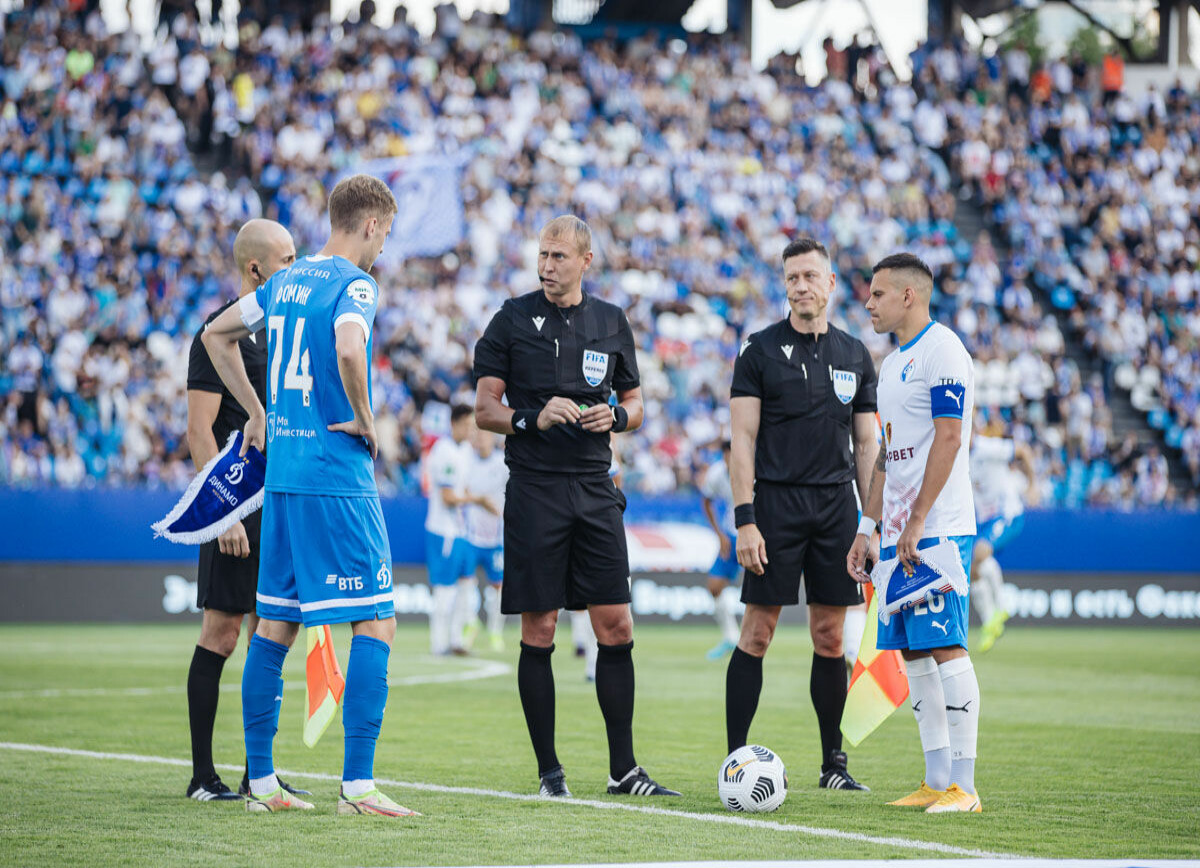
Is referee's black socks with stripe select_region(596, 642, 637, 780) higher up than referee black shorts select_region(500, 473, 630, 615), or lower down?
lower down

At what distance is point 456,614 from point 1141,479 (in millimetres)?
15527

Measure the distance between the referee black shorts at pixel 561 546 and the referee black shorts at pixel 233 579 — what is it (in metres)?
1.17

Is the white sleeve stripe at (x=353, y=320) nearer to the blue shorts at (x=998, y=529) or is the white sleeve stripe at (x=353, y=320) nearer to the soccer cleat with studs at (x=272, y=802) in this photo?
the soccer cleat with studs at (x=272, y=802)

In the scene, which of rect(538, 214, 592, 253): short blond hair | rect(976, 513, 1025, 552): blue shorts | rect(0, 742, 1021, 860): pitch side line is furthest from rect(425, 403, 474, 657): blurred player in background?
rect(538, 214, 592, 253): short blond hair

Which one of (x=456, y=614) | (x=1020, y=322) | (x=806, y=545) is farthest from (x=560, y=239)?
(x=1020, y=322)

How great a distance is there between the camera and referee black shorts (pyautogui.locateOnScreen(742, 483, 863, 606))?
24.9 ft

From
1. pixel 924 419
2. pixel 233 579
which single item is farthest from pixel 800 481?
pixel 233 579

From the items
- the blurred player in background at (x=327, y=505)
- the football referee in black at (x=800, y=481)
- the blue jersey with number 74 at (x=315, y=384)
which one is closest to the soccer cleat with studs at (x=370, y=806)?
the blurred player in background at (x=327, y=505)

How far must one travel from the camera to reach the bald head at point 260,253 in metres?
7.21

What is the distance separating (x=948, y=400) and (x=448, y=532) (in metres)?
10.4

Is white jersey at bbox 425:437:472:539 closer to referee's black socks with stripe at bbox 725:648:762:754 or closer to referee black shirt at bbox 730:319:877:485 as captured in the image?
referee black shirt at bbox 730:319:877:485

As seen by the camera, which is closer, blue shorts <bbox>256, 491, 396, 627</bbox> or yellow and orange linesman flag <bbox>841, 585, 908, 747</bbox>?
blue shorts <bbox>256, 491, 396, 627</bbox>

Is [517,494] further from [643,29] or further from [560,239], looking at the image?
[643,29]

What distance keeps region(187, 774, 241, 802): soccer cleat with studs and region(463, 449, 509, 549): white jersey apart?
30.4 feet
